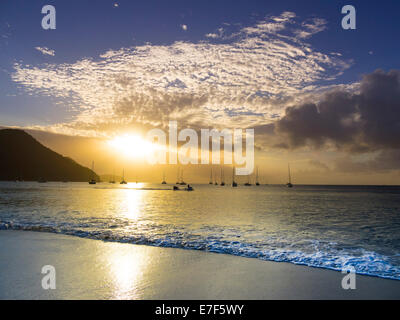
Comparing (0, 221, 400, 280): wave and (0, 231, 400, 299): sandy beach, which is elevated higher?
(0, 231, 400, 299): sandy beach

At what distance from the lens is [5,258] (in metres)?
10.3

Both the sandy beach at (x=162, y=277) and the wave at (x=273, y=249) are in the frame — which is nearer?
the sandy beach at (x=162, y=277)

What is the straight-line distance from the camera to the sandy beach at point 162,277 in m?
7.30

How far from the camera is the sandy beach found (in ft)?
24.0

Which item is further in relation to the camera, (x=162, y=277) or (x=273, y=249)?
(x=273, y=249)

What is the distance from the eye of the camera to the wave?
35.2ft

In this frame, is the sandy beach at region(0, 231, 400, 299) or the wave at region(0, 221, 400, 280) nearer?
the sandy beach at region(0, 231, 400, 299)

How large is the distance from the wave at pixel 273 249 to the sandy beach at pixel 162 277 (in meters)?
0.94

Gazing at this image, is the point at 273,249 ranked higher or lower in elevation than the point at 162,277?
lower

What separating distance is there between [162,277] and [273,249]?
7.19 metres

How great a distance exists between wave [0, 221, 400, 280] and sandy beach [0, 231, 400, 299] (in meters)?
0.94

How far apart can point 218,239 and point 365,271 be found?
8.02 metres

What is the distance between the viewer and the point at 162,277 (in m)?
8.52
